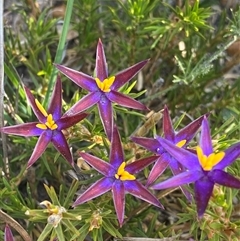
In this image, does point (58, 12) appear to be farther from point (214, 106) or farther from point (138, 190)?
point (138, 190)

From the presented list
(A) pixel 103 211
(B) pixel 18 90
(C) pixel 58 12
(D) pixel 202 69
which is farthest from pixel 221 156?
(C) pixel 58 12

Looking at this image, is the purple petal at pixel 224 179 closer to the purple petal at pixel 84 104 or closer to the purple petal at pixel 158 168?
the purple petal at pixel 158 168

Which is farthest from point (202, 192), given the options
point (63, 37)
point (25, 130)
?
point (63, 37)

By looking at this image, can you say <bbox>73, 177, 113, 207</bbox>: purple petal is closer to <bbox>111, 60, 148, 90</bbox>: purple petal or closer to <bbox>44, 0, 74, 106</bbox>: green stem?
<bbox>111, 60, 148, 90</bbox>: purple petal

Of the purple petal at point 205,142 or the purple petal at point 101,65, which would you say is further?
the purple petal at point 101,65

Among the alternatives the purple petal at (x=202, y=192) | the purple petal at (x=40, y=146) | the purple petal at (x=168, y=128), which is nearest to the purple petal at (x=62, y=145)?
the purple petal at (x=40, y=146)

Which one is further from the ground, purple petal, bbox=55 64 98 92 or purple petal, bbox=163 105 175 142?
purple petal, bbox=55 64 98 92

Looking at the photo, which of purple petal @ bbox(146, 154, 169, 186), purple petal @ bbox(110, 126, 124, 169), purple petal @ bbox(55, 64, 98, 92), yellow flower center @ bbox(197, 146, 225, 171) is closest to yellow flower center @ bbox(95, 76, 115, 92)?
purple petal @ bbox(55, 64, 98, 92)
